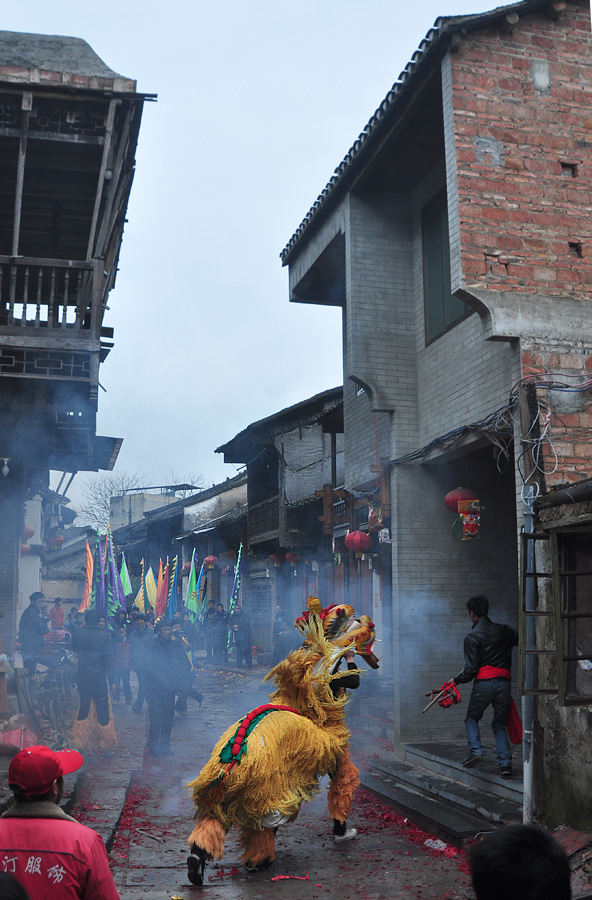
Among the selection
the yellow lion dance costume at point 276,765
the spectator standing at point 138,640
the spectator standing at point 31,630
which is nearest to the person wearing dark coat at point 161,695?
the spectator standing at point 138,640

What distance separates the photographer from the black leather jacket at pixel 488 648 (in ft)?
27.7

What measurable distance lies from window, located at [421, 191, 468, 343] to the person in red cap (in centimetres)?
826

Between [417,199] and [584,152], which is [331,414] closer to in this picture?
[417,199]

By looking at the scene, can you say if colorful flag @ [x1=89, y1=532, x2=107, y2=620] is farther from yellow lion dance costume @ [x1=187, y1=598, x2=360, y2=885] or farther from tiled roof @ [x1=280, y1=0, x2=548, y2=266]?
yellow lion dance costume @ [x1=187, y1=598, x2=360, y2=885]

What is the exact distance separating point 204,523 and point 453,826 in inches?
1004

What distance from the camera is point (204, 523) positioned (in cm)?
3222

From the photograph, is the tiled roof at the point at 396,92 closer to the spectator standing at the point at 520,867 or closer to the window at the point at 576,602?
the window at the point at 576,602

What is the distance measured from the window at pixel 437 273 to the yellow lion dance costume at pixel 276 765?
497 centimetres

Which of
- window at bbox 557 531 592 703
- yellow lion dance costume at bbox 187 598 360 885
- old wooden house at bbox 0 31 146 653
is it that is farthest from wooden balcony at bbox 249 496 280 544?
window at bbox 557 531 592 703

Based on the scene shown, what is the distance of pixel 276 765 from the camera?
20.7 ft

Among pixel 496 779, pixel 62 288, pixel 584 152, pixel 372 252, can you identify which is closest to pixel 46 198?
pixel 62 288

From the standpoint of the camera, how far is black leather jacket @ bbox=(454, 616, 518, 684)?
27.7 ft

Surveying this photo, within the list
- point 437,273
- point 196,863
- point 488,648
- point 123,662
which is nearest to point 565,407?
point 488,648

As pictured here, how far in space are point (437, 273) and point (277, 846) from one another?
23.7 feet
